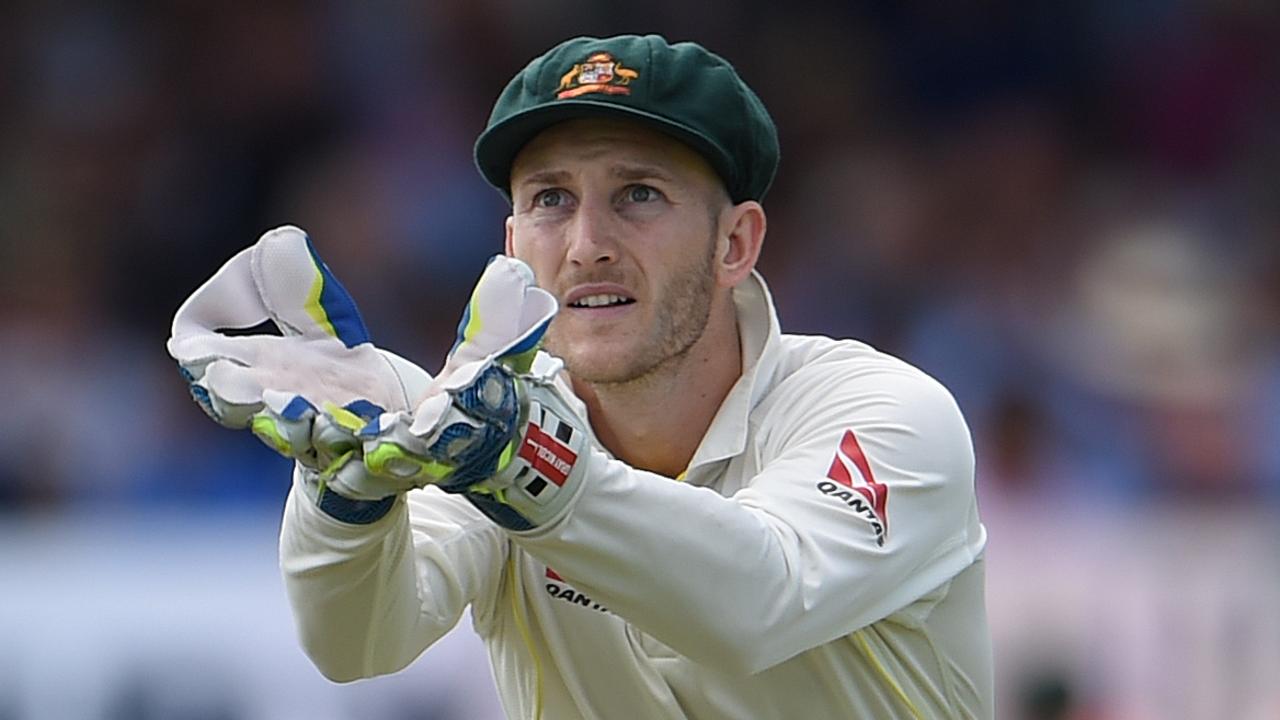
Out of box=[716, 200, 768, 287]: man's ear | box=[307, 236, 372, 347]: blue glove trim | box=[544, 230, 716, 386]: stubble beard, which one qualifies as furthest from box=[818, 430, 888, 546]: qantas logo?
box=[307, 236, 372, 347]: blue glove trim

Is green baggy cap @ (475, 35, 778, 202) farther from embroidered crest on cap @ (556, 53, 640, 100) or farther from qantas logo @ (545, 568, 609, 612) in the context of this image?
qantas logo @ (545, 568, 609, 612)

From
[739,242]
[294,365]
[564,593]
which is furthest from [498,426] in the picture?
[739,242]

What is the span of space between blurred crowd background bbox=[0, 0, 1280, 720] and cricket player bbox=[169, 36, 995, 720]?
3.08 meters

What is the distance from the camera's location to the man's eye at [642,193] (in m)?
3.51

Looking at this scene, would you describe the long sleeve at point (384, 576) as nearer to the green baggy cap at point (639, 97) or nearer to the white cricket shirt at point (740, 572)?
the white cricket shirt at point (740, 572)

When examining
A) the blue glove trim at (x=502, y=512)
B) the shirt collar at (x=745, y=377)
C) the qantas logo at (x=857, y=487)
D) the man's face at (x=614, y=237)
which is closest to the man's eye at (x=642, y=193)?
the man's face at (x=614, y=237)

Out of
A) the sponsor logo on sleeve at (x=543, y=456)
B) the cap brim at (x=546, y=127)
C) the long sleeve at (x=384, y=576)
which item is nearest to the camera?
the sponsor logo on sleeve at (x=543, y=456)

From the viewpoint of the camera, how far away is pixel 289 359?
281cm

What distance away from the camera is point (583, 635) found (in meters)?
3.45

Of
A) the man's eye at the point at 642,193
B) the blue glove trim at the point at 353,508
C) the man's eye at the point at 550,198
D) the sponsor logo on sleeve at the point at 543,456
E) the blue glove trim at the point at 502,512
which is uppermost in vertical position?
the man's eye at the point at 642,193

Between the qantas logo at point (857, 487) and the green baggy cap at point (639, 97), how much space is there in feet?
1.88

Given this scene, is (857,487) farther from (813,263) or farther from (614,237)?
(813,263)

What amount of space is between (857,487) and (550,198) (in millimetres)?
742

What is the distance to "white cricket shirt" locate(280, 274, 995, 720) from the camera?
112 inches
